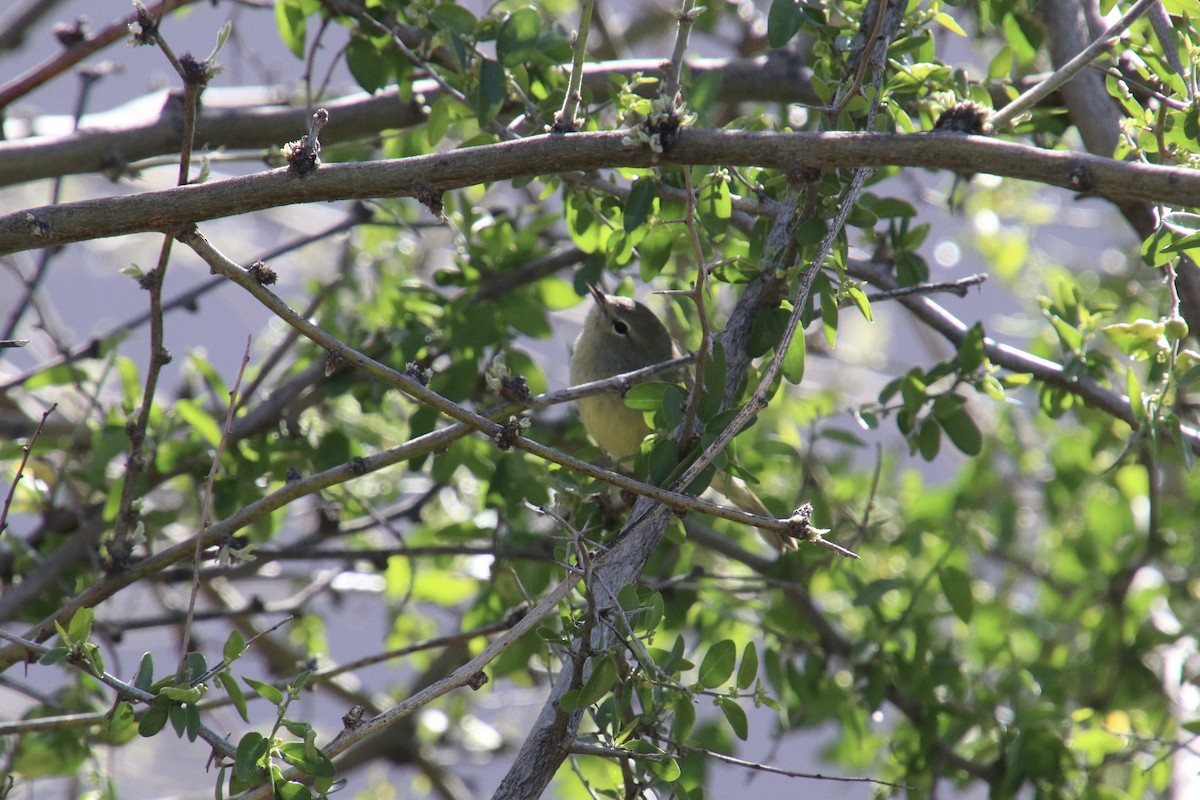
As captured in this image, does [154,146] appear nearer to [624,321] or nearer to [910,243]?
[624,321]

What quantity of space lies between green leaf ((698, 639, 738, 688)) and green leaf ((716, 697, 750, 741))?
1.7 inches

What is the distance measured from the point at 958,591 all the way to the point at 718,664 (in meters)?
1.45

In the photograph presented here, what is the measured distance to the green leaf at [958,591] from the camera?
350cm

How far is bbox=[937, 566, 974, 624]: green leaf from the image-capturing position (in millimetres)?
3498

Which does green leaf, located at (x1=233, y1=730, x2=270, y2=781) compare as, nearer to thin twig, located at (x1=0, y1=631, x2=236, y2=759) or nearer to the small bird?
thin twig, located at (x1=0, y1=631, x2=236, y2=759)

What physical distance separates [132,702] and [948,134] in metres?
1.83

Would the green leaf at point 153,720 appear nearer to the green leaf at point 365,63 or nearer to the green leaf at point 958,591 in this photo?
the green leaf at point 365,63

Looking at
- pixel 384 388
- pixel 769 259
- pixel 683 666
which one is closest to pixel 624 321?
pixel 384 388

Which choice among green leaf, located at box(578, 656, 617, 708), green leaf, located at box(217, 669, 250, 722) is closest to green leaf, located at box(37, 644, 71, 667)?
green leaf, located at box(217, 669, 250, 722)

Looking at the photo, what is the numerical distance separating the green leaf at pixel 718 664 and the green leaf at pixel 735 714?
0.14ft

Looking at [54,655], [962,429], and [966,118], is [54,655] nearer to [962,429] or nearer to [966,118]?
[966,118]

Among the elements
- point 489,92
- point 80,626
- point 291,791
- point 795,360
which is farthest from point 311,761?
point 489,92

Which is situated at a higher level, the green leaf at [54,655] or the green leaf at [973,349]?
the green leaf at [54,655]

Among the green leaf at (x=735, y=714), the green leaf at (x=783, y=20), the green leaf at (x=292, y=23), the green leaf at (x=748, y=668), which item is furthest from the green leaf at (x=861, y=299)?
the green leaf at (x=292, y=23)
